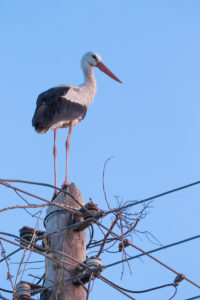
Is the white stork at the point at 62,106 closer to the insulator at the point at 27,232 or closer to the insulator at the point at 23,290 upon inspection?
the insulator at the point at 27,232

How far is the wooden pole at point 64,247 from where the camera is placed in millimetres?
4125

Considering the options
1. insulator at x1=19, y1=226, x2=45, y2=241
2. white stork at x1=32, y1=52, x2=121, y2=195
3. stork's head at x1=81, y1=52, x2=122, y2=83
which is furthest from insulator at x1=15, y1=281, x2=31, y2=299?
stork's head at x1=81, y1=52, x2=122, y2=83

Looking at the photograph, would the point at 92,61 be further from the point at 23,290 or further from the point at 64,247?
the point at 23,290

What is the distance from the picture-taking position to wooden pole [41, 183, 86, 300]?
4.12 metres

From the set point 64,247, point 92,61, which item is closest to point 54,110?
point 92,61

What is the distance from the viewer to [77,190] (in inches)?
180

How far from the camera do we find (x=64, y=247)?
4.27m

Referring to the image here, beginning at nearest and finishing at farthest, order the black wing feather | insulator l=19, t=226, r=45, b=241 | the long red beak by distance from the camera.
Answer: insulator l=19, t=226, r=45, b=241 < the black wing feather < the long red beak

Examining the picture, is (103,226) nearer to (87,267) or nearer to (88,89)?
(87,267)

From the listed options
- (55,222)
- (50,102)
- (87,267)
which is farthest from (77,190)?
(50,102)

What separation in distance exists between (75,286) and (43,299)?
245 mm

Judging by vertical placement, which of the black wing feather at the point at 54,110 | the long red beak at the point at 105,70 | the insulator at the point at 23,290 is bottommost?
the insulator at the point at 23,290

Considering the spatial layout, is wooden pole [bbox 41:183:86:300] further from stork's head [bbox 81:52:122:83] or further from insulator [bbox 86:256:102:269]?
stork's head [bbox 81:52:122:83]

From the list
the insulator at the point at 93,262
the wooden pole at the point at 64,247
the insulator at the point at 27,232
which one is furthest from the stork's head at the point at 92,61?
the insulator at the point at 93,262
